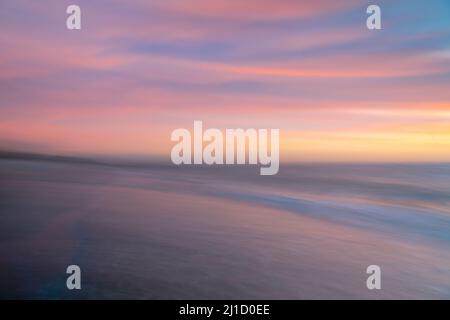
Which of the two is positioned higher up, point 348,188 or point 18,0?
point 18,0

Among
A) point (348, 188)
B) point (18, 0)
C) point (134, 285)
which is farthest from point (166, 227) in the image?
point (18, 0)

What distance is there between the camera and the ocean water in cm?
188

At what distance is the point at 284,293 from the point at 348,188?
948mm

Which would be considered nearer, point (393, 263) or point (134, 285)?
point (134, 285)

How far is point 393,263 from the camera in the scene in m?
2.02

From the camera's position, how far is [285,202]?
270 cm

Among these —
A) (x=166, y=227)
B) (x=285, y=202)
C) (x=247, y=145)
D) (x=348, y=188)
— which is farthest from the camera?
(x=285, y=202)

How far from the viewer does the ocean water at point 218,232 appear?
1.88 metres

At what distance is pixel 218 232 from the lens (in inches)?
91.6
